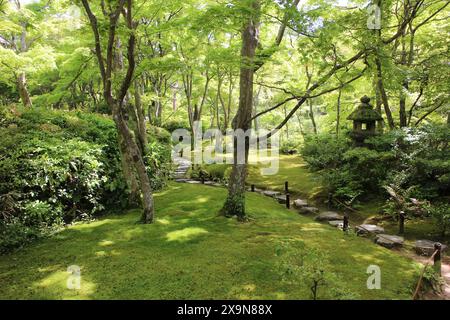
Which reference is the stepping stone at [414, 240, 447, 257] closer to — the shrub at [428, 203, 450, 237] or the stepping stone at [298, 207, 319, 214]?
the shrub at [428, 203, 450, 237]

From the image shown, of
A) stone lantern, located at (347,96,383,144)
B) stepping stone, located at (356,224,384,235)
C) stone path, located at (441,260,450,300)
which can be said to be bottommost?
stone path, located at (441,260,450,300)

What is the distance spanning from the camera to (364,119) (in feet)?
41.7

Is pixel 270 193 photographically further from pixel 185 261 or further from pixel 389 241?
pixel 185 261

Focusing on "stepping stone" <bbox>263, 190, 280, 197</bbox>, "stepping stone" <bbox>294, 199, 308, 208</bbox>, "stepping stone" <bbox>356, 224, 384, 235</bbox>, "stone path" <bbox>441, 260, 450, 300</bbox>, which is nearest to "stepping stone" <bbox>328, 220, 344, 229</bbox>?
"stepping stone" <bbox>356, 224, 384, 235</bbox>

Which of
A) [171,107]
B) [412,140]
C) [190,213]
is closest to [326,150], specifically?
[412,140]

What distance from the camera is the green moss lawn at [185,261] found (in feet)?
14.9

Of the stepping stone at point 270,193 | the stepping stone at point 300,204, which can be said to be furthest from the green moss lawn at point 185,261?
the stepping stone at point 270,193

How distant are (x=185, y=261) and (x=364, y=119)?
10.6 meters

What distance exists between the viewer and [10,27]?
1253cm

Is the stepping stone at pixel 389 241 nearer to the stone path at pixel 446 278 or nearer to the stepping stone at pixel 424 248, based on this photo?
the stepping stone at pixel 424 248

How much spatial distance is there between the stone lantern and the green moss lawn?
257 inches

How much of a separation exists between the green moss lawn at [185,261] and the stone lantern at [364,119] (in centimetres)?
654

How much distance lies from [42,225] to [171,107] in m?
26.7

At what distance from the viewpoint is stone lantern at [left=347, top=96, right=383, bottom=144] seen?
12656mm
